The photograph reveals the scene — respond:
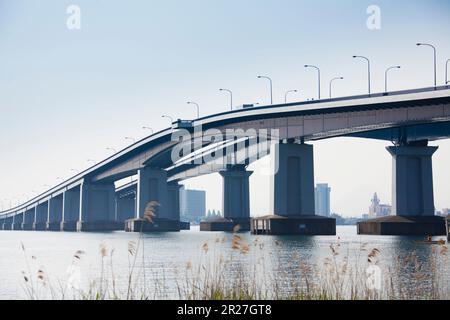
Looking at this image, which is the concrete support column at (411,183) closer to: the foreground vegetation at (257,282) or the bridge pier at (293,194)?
the bridge pier at (293,194)

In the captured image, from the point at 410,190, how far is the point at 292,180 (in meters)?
15.0

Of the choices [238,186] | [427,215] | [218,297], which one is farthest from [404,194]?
[218,297]

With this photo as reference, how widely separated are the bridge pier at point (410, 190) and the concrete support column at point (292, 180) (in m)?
10.2

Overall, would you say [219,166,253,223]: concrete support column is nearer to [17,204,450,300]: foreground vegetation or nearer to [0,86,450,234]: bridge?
[0,86,450,234]: bridge

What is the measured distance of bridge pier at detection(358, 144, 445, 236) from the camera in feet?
374

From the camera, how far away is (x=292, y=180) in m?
117

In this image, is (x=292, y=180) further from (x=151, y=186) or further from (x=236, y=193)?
(x=236, y=193)

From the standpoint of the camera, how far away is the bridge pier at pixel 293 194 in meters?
116

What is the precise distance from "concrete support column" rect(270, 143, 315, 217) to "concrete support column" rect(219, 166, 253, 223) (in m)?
58.9

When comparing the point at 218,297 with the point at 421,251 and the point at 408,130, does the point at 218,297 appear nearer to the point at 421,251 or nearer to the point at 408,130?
the point at 421,251

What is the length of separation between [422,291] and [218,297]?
15.5m

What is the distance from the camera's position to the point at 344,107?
4016 inches

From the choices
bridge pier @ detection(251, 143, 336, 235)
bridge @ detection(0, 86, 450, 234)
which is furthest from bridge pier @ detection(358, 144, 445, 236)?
bridge pier @ detection(251, 143, 336, 235)

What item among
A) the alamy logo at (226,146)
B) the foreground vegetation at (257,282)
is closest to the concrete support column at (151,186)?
the alamy logo at (226,146)
